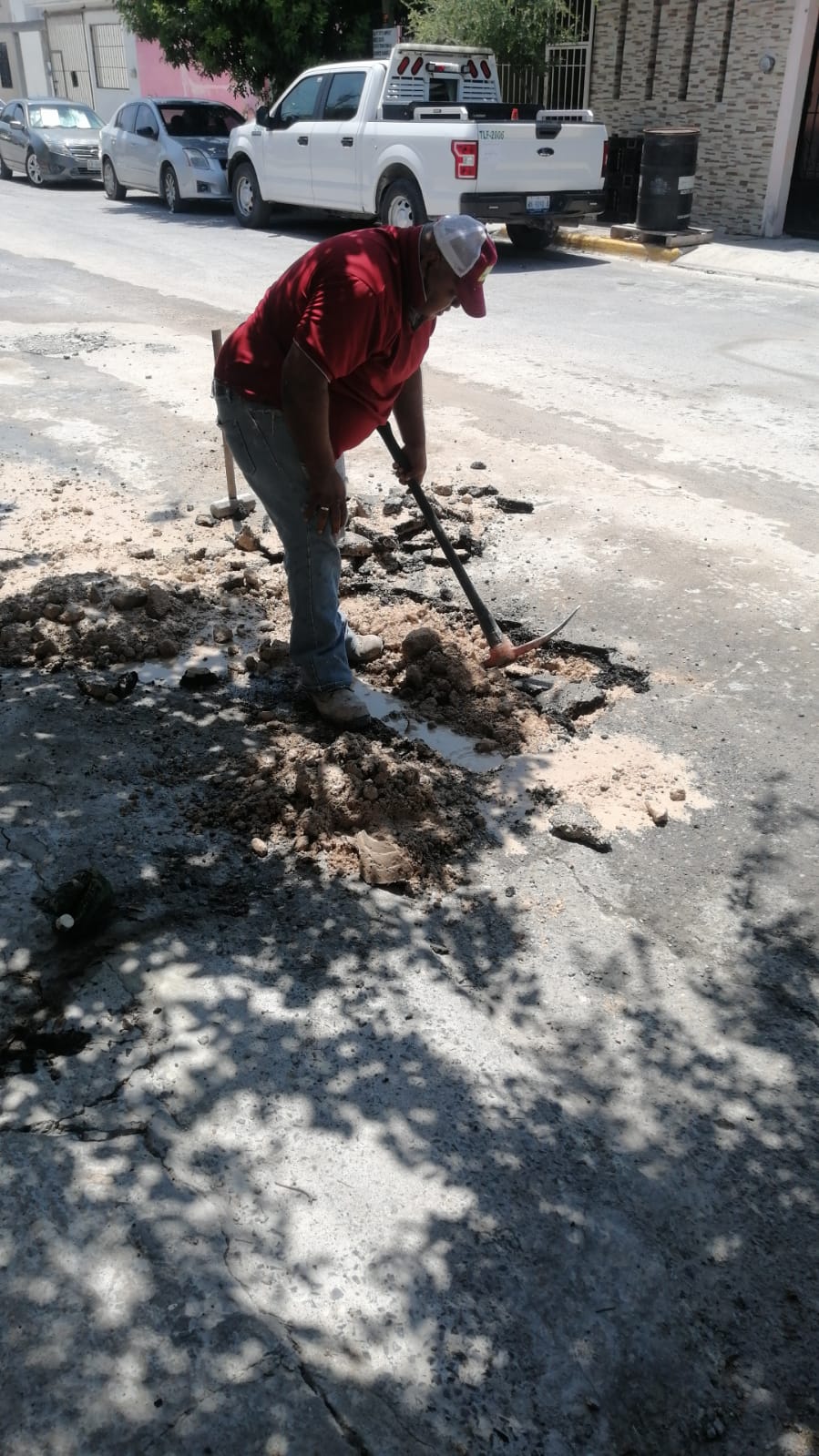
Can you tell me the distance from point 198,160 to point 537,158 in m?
7.10

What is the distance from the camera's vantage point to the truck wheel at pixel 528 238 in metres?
14.7

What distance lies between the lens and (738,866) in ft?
11.7

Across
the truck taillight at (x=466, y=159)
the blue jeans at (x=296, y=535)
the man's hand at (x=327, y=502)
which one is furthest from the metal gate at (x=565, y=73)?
the man's hand at (x=327, y=502)

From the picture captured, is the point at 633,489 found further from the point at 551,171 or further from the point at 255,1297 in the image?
the point at 551,171

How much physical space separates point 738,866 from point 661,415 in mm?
4936

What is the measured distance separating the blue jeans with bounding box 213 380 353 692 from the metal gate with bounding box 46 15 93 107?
115 ft

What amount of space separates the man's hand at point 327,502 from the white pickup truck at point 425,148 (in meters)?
10.1

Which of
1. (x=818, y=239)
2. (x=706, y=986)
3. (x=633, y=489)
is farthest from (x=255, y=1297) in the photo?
(x=818, y=239)

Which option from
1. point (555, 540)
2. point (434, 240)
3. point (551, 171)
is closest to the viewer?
point (434, 240)

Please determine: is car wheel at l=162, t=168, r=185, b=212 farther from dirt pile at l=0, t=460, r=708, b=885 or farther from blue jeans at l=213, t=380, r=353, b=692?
blue jeans at l=213, t=380, r=353, b=692

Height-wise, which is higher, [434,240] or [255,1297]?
[434,240]

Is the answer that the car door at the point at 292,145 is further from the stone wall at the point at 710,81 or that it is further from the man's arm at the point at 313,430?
the man's arm at the point at 313,430

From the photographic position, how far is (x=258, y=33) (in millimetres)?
18547

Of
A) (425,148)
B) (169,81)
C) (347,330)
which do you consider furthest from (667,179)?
(169,81)
